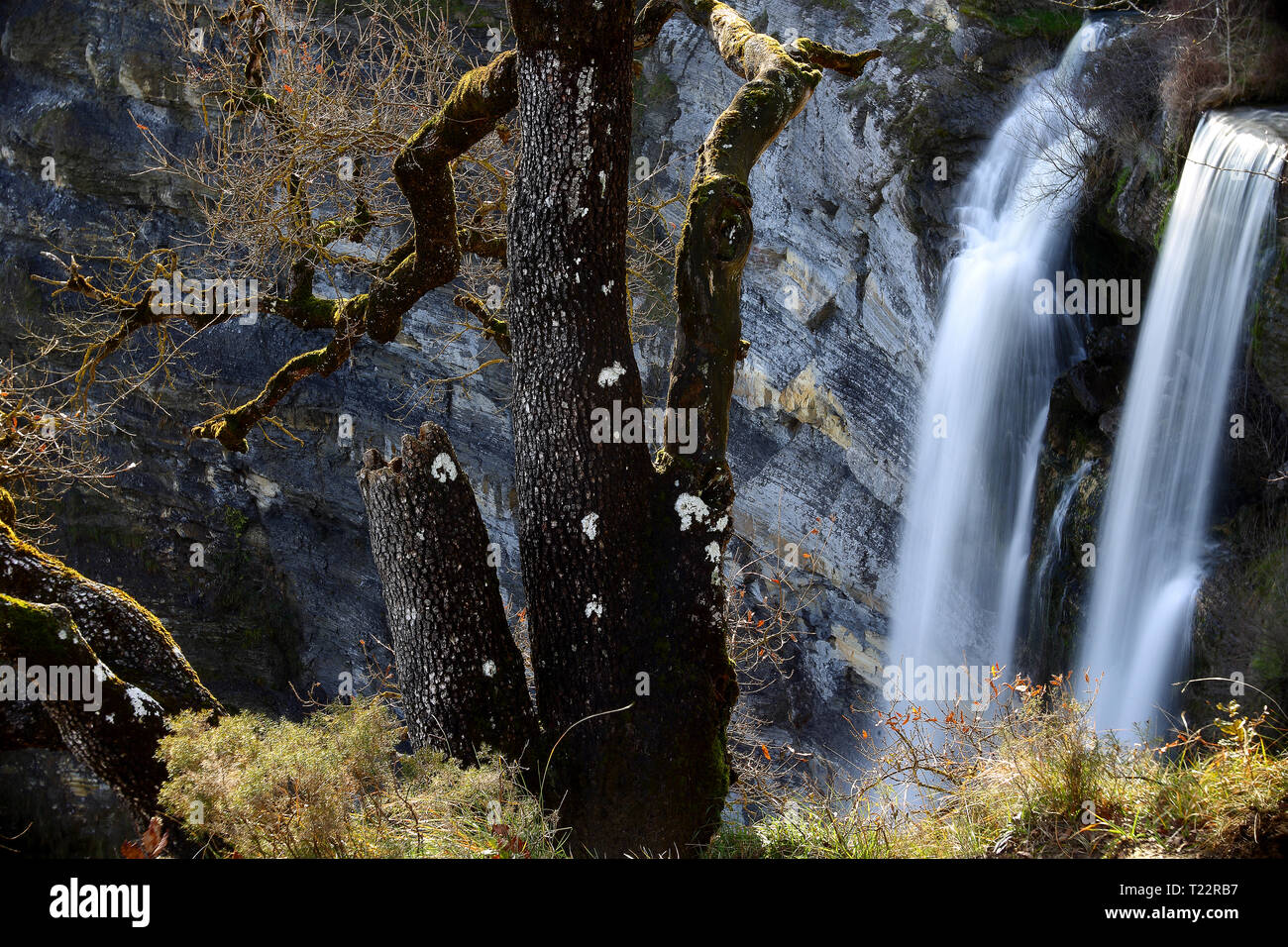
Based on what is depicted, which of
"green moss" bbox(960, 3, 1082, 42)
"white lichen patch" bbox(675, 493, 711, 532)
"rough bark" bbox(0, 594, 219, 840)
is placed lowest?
"rough bark" bbox(0, 594, 219, 840)

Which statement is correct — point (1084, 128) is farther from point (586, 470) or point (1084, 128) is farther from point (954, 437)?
point (586, 470)

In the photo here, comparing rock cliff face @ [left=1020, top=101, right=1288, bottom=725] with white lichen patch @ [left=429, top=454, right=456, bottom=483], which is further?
rock cliff face @ [left=1020, top=101, right=1288, bottom=725]

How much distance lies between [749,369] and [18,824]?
15.4 meters

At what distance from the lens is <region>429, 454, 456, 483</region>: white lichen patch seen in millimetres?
5586

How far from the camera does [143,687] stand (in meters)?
5.24

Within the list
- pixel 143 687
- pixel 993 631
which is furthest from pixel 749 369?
pixel 143 687

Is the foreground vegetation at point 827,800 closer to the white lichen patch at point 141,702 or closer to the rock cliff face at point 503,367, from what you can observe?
the white lichen patch at point 141,702

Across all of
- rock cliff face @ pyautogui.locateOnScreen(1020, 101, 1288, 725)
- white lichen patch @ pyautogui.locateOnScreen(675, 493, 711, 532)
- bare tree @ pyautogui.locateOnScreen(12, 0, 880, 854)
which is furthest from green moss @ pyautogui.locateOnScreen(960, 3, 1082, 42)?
white lichen patch @ pyautogui.locateOnScreen(675, 493, 711, 532)

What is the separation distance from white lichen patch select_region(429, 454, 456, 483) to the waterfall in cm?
994

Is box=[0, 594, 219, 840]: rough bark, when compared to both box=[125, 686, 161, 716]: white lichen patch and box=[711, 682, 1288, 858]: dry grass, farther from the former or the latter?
box=[711, 682, 1288, 858]: dry grass

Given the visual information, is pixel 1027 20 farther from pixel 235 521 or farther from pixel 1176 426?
pixel 235 521

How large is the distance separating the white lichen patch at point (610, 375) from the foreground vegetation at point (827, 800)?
6.60 feet

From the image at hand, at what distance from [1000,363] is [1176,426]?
9.77 feet
